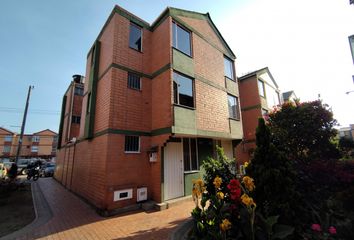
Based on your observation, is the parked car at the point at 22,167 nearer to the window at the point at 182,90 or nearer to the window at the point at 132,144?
the window at the point at 132,144

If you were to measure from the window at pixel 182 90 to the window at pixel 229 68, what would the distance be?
5086 mm

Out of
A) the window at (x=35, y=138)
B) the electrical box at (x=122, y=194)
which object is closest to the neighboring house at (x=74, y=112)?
the electrical box at (x=122, y=194)

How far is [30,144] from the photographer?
51.8 meters

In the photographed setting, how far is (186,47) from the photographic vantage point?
10797mm

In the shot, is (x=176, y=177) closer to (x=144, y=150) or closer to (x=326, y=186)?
(x=144, y=150)

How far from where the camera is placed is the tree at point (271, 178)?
402cm

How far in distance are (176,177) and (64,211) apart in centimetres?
557

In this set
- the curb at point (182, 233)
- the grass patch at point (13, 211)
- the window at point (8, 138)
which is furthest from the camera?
the window at point (8, 138)

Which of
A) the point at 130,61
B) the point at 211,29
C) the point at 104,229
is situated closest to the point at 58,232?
the point at 104,229

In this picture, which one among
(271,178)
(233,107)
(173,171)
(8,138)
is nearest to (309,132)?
(271,178)

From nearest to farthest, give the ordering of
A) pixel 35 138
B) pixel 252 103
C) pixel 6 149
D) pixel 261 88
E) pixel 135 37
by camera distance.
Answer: pixel 135 37
pixel 252 103
pixel 261 88
pixel 6 149
pixel 35 138

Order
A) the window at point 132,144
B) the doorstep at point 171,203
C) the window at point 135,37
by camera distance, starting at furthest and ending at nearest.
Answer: the window at point 135,37
the window at point 132,144
the doorstep at point 171,203

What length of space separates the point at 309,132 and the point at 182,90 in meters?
6.27

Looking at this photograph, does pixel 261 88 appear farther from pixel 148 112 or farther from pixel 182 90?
pixel 148 112
